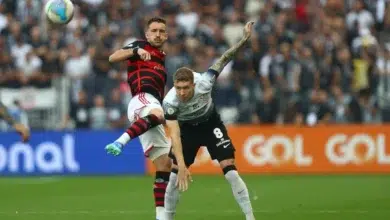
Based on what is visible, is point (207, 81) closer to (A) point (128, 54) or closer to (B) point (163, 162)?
A: (A) point (128, 54)

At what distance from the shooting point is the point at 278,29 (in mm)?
24453

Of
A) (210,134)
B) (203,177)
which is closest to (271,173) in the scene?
(203,177)

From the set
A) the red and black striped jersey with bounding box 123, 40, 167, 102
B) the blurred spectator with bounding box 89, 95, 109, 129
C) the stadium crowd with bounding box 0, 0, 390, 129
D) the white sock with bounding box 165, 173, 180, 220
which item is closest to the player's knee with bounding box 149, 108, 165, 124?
the red and black striped jersey with bounding box 123, 40, 167, 102

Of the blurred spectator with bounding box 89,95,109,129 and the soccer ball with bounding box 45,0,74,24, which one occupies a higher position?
the soccer ball with bounding box 45,0,74,24

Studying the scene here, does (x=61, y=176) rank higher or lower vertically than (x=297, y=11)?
lower

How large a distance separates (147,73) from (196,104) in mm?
738

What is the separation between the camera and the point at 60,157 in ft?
76.9

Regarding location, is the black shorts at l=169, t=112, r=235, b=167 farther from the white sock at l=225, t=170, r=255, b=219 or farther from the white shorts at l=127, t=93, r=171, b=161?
the white sock at l=225, t=170, r=255, b=219

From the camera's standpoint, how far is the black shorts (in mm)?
12141

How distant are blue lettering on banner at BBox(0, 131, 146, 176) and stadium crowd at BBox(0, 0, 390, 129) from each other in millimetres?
569

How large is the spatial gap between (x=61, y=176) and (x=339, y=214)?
1083 cm

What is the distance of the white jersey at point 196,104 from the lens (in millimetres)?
11719

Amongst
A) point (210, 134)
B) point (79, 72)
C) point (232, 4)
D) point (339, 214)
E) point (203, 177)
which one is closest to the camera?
point (210, 134)

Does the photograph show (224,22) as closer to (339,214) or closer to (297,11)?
(297,11)
